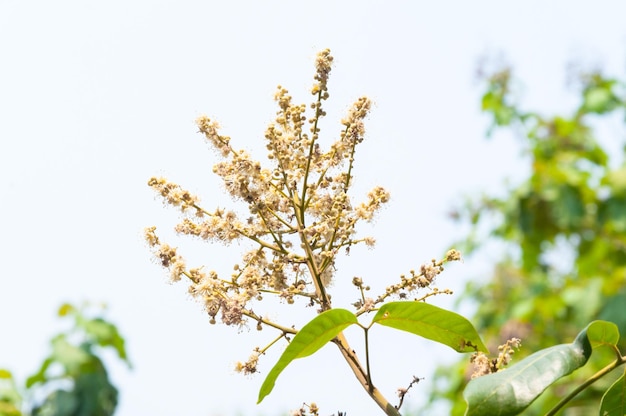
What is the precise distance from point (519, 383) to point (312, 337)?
0.27m

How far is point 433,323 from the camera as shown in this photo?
3.64 feet

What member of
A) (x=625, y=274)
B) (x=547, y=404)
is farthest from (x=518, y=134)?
(x=547, y=404)

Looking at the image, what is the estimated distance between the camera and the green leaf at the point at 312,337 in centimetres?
102

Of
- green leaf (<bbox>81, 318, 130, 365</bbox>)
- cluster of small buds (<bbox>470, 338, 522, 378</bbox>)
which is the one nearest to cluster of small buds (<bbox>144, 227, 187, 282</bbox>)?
cluster of small buds (<bbox>470, 338, 522, 378</bbox>)

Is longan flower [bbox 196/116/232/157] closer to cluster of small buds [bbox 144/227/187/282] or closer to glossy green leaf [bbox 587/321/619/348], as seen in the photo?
cluster of small buds [bbox 144/227/187/282]

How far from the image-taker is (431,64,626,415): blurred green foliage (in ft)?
18.0

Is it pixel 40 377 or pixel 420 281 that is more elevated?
pixel 40 377

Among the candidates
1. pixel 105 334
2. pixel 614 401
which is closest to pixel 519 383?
pixel 614 401

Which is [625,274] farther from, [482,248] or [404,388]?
[404,388]

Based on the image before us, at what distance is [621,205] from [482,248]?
174cm

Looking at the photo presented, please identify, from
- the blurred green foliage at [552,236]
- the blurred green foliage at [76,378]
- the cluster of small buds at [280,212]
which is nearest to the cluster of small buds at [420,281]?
the cluster of small buds at [280,212]

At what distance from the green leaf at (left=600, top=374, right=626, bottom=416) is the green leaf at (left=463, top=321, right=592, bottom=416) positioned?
16cm

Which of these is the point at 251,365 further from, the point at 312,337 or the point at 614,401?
the point at 614,401

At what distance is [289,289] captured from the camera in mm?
1197
